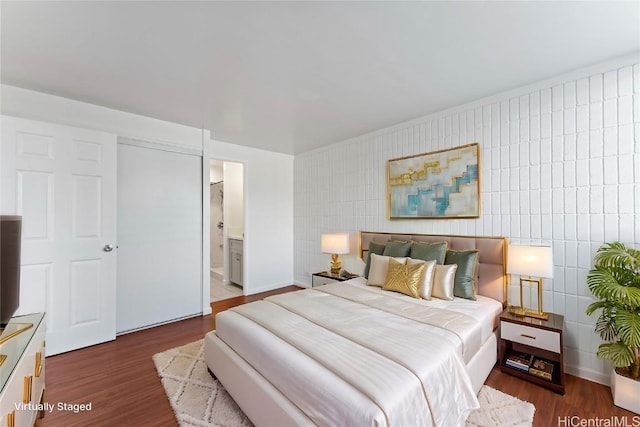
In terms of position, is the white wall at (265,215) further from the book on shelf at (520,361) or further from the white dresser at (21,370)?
the book on shelf at (520,361)

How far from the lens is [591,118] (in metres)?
2.24

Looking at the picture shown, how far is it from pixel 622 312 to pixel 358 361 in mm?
1865

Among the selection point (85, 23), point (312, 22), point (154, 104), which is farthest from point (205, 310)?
point (312, 22)

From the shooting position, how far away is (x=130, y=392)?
2084mm

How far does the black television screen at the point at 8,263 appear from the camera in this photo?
1.50 metres

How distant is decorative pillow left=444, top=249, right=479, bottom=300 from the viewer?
256 centimetres

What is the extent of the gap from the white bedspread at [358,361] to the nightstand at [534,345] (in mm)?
583

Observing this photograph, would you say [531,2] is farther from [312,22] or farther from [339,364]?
[339,364]

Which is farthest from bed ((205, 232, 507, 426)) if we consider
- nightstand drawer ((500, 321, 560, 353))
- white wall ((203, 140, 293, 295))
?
white wall ((203, 140, 293, 295))

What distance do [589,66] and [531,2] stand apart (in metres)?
1.18

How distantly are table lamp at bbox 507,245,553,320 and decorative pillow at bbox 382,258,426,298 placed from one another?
0.75 m

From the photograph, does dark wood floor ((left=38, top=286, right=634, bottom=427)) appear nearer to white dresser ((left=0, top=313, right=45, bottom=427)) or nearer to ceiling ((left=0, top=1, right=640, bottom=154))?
white dresser ((left=0, top=313, right=45, bottom=427))

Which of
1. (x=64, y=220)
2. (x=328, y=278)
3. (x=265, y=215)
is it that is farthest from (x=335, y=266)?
(x=64, y=220)

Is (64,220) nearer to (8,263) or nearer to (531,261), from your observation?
(8,263)
